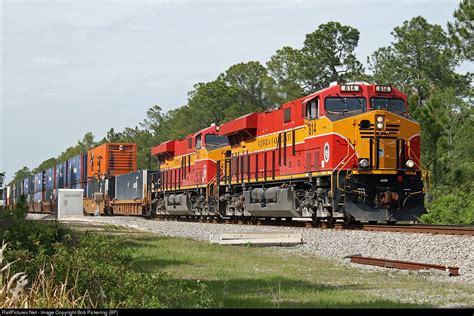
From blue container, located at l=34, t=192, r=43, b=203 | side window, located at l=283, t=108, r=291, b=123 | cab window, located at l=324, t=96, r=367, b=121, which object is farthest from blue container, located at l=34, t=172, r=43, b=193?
cab window, located at l=324, t=96, r=367, b=121

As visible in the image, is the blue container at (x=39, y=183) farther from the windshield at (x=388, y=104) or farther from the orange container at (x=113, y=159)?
the windshield at (x=388, y=104)

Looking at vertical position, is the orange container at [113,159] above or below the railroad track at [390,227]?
above

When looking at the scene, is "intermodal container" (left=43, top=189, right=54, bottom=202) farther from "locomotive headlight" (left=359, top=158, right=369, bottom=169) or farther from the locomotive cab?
"locomotive headlight" (left=359, top=158, right=369, bottom=169)

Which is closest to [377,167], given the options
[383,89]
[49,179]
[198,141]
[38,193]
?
[383,89]

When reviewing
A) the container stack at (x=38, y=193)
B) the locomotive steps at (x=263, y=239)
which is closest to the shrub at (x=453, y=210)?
the locomotive steps at (x=263, y=239)

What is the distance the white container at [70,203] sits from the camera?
157 ft

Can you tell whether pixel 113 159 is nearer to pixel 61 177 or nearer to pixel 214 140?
pixel 61 177

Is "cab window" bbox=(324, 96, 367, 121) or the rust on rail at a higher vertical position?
"cab window" bbox=(324, 96, 367, 121)

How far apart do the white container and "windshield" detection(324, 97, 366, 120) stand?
29001 millimetres

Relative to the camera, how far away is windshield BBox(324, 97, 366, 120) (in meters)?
22.1

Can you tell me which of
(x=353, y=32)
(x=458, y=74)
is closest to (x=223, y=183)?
(x=458, y=74)

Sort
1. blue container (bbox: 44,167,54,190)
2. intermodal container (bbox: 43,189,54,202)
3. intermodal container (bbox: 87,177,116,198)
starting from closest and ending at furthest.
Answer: intermodal container (bbox: 87,177,116,198) < intermodal container (bbox: 43,189,54,202) < blue container (bbox: 44,167,54,190)

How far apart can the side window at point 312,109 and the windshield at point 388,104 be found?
169cm

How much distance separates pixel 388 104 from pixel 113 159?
34074mm
